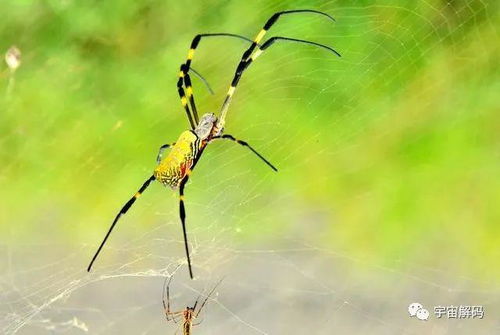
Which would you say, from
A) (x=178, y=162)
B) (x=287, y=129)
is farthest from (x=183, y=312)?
(x=287, y=129)

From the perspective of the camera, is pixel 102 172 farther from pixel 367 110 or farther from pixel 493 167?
pixel 493 167

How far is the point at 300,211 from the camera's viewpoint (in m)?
2.25

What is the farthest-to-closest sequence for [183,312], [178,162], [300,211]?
[300,211]
[183,312]
[178,162]

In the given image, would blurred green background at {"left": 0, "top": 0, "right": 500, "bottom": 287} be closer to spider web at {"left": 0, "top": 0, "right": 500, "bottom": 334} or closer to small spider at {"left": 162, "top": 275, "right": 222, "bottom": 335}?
spider web at {"left": 0, "top": 0, "right": 500, "bottom": 334}

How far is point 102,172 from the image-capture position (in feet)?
8.07

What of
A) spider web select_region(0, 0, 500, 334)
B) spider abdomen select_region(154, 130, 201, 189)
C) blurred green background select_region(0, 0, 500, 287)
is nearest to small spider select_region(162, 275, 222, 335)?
spider web select_region(0, 0, 500, 334)

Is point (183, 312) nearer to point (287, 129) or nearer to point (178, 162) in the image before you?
point (178, 162)

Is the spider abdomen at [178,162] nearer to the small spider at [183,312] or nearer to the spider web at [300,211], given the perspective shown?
the small spider at [183,312]

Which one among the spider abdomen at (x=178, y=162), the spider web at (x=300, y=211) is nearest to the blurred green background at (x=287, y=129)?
the spider web at (x=300, y=211)

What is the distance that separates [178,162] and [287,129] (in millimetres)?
794

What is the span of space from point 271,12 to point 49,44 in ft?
2.85

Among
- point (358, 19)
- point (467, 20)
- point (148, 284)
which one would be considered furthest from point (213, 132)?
point (467, 20)

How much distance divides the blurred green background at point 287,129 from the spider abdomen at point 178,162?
0.63 metres

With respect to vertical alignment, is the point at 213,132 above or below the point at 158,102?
below
